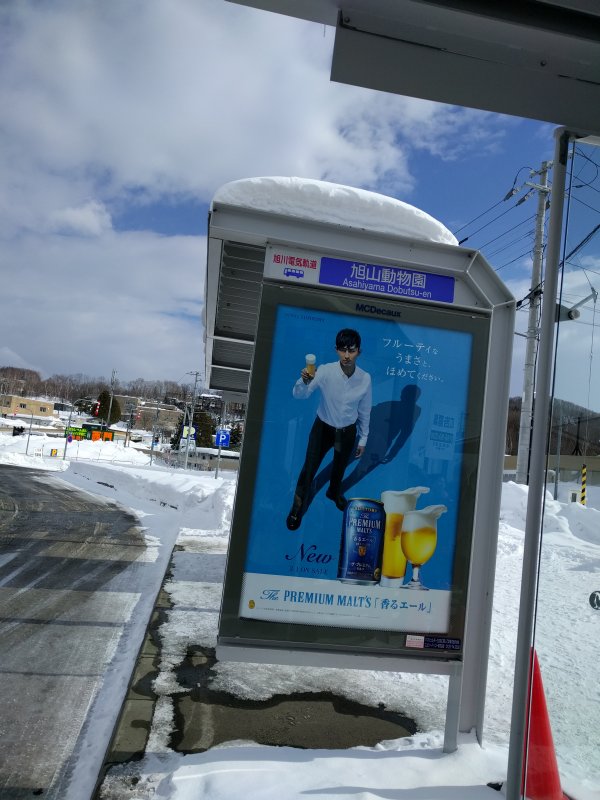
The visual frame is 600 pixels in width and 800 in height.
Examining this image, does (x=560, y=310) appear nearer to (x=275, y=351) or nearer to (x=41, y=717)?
(x=275, y=351)

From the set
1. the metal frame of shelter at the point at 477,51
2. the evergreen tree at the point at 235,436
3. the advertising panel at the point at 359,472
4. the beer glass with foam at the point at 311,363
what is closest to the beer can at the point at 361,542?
the advertising panel at the point at 359,472

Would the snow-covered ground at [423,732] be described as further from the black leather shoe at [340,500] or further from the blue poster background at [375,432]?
the black leather shoe at [340,500]

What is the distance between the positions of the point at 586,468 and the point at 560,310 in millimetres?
693

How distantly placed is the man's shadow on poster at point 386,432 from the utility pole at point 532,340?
31.5 feet

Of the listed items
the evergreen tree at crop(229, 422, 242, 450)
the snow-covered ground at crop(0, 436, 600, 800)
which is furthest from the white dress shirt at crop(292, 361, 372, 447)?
the evergreen tree at crop(229, 422, 242, 450)

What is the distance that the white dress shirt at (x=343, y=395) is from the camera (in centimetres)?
373

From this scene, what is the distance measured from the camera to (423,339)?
150 inches

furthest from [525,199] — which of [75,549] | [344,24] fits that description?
[344,24]

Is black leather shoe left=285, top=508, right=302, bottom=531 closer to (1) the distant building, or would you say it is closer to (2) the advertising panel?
(2) the advertising panel

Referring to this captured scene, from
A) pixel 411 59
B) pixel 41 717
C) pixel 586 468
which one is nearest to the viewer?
pixel 411 59

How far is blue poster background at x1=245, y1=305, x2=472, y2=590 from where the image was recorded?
3637 millimetres

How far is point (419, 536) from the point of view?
3736mm

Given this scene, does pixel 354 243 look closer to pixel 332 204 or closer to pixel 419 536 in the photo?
pixel 332 204

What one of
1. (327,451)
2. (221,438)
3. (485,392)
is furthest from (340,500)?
(221,438)
